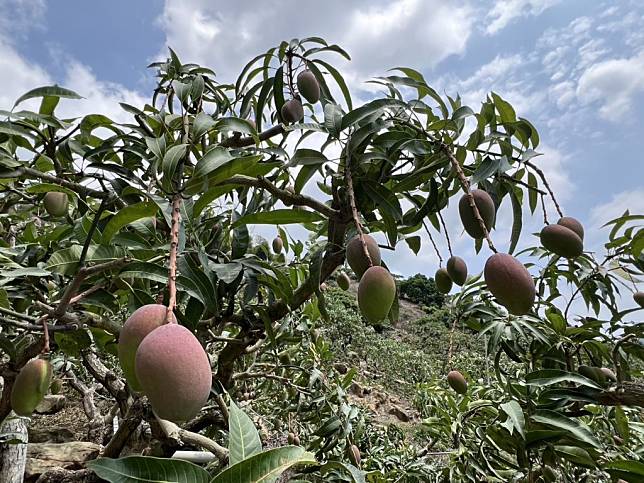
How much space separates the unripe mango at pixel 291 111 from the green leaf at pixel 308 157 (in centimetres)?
31

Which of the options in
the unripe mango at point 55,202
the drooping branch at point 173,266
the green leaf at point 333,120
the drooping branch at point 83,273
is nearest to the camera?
the drooping branch at point 173,266

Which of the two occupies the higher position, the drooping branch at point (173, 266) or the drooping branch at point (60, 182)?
the drooping branch at point (60, 182)

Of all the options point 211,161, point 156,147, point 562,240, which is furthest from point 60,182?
point 562,240

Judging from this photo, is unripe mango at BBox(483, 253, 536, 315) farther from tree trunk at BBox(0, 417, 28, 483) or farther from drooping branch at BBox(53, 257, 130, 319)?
tree trunk at BBox(0, 417, 28, 483)

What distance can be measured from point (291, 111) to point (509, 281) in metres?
0.65

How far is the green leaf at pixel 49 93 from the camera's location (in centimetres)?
82

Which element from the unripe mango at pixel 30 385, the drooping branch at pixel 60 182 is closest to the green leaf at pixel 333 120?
the drooping branch at pixel 60 182

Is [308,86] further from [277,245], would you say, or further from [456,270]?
[277,245]

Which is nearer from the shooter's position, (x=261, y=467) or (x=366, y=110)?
(x=261, y=467)

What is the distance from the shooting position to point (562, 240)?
2.48 feet

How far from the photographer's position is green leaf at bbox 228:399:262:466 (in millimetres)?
510

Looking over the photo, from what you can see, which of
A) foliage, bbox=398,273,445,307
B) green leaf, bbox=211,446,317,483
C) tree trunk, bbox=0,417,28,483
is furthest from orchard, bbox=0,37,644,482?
foliage, bbox=398,273,445,307

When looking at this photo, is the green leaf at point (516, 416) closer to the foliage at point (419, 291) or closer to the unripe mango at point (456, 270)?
the unripe mango at point (456, 270)

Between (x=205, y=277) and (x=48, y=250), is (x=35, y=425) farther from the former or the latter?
(x=205, y=277)
